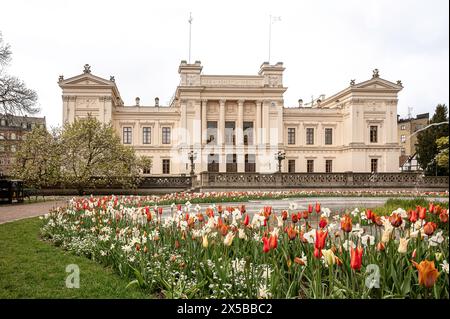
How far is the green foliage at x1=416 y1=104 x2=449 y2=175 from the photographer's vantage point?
79.1 inches

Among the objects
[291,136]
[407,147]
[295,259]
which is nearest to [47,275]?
[295,259]

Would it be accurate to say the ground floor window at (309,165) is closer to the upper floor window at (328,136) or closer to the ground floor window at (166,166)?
the upper floor window at (328,136)

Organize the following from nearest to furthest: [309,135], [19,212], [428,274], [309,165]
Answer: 1. [428,274]
2. [19,212]
3. [309,165]
4. [309,135]

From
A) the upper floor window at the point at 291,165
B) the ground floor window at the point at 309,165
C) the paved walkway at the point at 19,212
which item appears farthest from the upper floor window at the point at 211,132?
the paved walkway at the point at 19,212

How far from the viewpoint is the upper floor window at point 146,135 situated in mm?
41500

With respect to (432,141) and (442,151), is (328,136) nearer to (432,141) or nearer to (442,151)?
(432,141)

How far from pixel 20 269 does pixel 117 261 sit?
1.16m

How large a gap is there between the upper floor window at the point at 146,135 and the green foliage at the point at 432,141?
39.5m

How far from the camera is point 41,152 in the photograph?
21516mm

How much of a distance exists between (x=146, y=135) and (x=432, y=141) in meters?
40.3

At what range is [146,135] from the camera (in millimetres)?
41562

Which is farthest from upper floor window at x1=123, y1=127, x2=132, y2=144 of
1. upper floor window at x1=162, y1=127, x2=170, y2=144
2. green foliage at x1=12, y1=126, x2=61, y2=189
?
green foliage at x1=12, y1=126, x2=61, y2=189

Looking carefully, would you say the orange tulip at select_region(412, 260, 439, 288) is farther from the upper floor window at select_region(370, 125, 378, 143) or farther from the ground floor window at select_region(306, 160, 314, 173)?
the ground floor window at select_region(306, 160, 314, 173)
